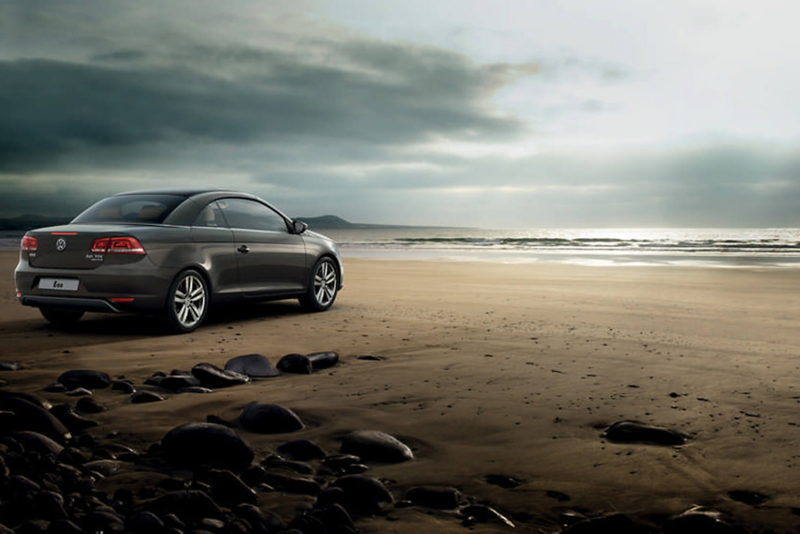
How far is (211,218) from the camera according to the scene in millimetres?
8945

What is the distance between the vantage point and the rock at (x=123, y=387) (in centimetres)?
517

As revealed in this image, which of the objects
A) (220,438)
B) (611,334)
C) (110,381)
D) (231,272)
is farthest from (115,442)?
(611,334)

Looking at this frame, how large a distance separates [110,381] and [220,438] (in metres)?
2.27

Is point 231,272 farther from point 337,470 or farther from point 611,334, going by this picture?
point 337,470

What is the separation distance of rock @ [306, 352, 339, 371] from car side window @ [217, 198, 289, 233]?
3.52 metres

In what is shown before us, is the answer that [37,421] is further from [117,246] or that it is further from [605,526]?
[117,246]

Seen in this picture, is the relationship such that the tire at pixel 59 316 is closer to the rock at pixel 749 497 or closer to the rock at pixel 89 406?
the rock at pixel 89 406

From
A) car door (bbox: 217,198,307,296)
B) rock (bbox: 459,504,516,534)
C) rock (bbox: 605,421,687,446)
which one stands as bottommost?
rock (bbox: 459,504,516,534)

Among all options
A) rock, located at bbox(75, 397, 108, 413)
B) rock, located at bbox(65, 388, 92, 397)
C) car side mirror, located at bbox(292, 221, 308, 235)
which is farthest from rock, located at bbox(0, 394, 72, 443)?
car side mirror, located at bbox(292, 221, 308, 235)

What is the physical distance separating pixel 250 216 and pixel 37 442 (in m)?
6.20

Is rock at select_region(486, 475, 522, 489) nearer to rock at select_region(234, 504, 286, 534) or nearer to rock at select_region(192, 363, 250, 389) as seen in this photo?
rock at select_region(234, 504, 286, 534)

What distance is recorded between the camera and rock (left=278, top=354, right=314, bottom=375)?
235 inches

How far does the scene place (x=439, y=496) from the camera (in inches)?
123

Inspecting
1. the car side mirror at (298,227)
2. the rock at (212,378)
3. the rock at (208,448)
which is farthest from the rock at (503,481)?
the car side mirror at (298,227)
